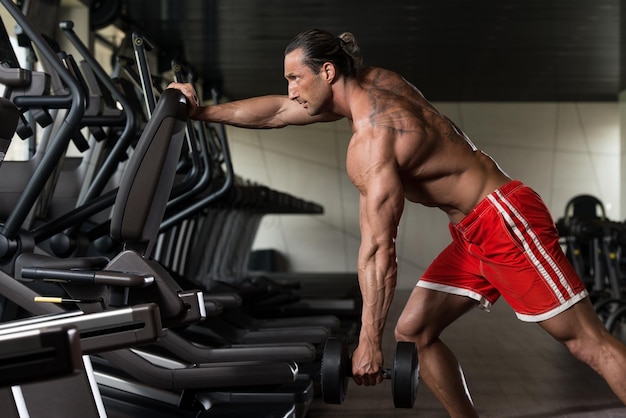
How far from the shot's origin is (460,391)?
9.05 ft

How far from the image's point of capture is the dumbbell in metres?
2.24

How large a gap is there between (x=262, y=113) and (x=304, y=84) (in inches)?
14.7

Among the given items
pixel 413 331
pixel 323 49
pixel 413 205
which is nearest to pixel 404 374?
pixel 413 331

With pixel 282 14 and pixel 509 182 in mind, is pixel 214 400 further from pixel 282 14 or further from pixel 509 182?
pixel 282 14

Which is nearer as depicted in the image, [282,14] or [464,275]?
[464,275]

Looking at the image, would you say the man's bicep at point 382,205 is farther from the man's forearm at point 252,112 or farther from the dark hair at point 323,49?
the man's forearm at point 252,112

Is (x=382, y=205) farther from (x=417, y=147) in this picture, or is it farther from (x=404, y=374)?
(x=404, y=374)

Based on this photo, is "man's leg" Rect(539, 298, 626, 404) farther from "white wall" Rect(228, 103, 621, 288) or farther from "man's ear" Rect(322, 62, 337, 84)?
"white wall" Rect(228, 103, 621, 288)

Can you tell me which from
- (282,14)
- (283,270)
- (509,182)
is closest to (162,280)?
(509,182)

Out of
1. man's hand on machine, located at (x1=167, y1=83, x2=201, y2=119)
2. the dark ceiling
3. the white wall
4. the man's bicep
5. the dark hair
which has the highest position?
the dark hair

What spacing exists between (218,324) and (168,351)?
1050mm

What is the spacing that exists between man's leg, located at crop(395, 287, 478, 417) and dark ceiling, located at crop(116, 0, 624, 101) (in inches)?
197


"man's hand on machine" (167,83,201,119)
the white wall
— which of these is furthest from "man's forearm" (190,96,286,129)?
the white wall

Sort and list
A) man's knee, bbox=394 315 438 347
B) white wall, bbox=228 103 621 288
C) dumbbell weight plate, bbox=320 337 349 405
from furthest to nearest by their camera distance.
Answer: white wall, bbox=228 103 621 288 < man's knee, bbox=394 315 438 347 < dumbbell weight plate, bbox=320 337 349 405
